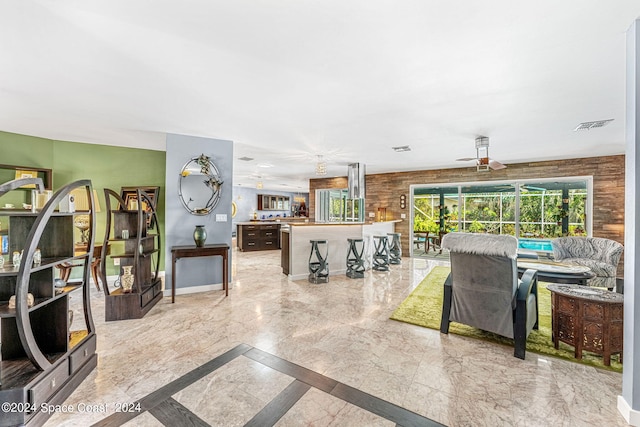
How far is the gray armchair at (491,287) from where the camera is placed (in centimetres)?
241

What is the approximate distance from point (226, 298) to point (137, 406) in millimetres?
2199

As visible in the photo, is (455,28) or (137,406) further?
(137,406)

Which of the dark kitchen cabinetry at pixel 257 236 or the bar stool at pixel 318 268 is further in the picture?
the dark kitchen cabinetry at pixel 257 236

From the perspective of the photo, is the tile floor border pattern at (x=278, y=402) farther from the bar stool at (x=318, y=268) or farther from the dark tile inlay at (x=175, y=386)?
the bar stool at (x=318, y=268)

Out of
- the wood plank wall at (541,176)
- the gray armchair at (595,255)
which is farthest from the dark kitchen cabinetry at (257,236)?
the gray armchair at (595,255)

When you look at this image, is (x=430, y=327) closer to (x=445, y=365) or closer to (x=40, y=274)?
(x=445, y=365)

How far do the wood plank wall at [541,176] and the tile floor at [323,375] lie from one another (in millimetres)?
4796

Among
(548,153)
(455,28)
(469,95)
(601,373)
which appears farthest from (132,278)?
(548,153)

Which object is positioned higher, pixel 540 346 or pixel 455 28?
pixel 455 28

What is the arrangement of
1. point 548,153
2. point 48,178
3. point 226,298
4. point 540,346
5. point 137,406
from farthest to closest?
point 548,153 < point 48,178 < point 226,298 < point 540,346 < point 137,406

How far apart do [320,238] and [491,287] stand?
134 inches

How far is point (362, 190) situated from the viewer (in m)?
6.68

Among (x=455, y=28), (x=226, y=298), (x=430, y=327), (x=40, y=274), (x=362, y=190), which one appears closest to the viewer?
(x=455, y=28)

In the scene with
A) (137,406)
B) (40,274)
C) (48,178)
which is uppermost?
(48,178)
